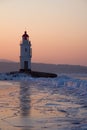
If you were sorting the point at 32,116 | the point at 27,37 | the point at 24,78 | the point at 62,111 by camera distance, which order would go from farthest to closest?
the point at 27,37
the point at 24,78
the point at 62,111
the point at 32,116

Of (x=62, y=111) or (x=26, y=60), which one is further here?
(x=26, y=60)

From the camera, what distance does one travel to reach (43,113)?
416 inches

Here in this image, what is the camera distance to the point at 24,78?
163 feet

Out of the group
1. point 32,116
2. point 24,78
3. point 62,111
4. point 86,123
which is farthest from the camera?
point 24,78

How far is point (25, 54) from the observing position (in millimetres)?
52688

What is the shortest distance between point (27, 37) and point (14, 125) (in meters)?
45.4

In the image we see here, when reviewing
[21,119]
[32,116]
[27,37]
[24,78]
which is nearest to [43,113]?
[32,116]

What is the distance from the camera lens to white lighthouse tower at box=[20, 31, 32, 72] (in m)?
52.1

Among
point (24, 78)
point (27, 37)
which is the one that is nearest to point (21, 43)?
point (27, 37)

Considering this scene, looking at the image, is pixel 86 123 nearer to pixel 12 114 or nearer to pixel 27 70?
pixel 12 114

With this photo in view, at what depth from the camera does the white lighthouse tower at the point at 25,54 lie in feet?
171

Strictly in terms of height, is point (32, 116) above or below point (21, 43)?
below

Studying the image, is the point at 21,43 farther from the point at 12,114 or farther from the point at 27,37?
the point at 12,114

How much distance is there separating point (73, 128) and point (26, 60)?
4424 cm
